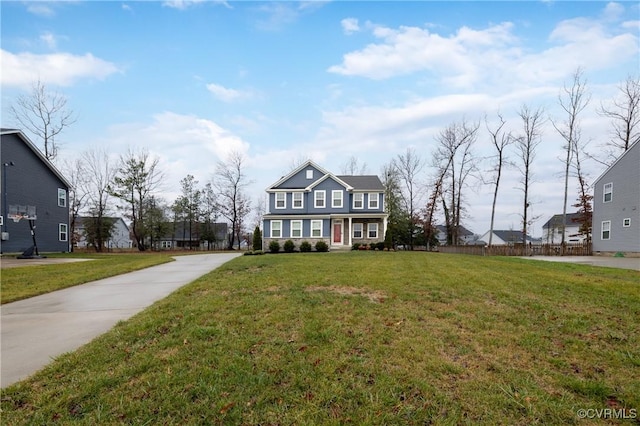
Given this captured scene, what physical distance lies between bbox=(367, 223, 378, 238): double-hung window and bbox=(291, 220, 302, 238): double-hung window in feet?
18.9

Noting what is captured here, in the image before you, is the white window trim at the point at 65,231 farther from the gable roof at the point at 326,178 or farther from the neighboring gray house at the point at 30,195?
the gable roof at the point at 326,178

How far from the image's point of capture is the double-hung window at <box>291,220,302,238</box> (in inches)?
985

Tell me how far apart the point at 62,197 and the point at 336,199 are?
22.7 m

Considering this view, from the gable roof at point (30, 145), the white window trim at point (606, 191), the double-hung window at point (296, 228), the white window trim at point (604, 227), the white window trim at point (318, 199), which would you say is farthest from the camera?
the white window trim at point (318, 199)

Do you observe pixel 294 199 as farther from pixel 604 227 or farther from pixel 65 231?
pixel 604 227

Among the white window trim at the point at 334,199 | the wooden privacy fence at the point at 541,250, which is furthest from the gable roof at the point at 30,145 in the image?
the wooden privacy fence at the point at 541,250

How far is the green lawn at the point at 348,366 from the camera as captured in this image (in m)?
2.44

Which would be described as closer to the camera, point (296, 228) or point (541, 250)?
point (541, 250)

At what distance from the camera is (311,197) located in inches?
1019

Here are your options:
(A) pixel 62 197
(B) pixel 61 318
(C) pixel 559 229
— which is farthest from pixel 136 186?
(C) pixel 559 229

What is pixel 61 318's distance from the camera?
5.12m

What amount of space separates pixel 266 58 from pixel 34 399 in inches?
568

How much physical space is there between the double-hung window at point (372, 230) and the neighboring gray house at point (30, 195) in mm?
24598

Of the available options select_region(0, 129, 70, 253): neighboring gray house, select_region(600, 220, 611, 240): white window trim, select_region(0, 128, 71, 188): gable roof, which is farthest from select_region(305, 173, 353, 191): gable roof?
select_region(0, 129, 70, 253): neighboring gray house
